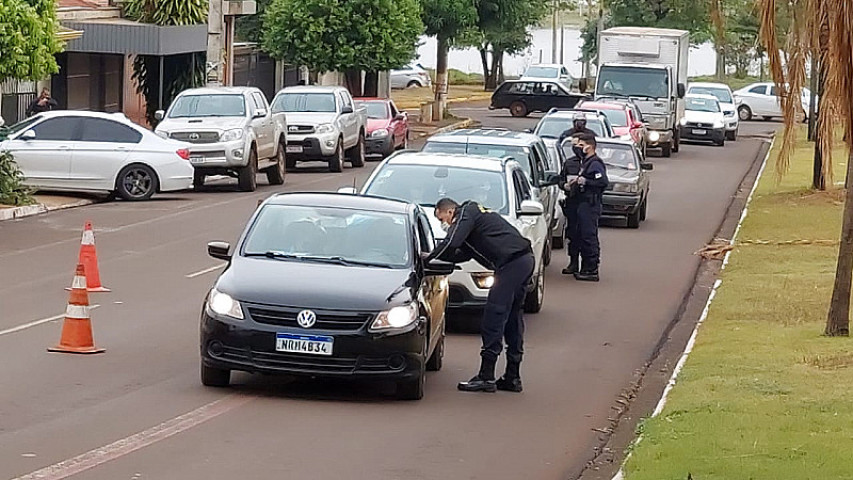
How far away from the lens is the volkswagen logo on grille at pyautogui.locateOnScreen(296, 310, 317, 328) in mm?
11297

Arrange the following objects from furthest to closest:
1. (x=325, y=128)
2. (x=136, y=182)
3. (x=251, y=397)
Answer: (x=325, y=128) → (x=136, y=182) → (x=251, y=397)

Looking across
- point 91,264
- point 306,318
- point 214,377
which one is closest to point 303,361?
point 306,318

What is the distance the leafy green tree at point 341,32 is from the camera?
49.4 metres

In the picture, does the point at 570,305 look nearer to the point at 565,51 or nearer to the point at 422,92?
the point at 422,92

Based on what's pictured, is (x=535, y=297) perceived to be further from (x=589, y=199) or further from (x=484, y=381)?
(x=484, y=381)

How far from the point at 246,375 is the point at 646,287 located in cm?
850

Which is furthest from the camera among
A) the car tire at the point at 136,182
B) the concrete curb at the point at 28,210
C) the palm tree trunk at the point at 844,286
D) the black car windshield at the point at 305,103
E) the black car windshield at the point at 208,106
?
the black car windshield at the point at 305,103

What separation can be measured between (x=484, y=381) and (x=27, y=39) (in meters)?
13.8

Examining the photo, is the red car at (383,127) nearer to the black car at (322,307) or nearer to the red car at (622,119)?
the red car at (622,119)

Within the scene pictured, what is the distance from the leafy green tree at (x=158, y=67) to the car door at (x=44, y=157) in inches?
589

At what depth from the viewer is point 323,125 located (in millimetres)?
36500

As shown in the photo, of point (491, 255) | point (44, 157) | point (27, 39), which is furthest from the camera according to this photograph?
point (44, 157)

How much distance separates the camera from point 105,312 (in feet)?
51.6

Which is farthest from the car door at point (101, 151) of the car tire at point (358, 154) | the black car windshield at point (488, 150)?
the car tire at point (358, 154)
